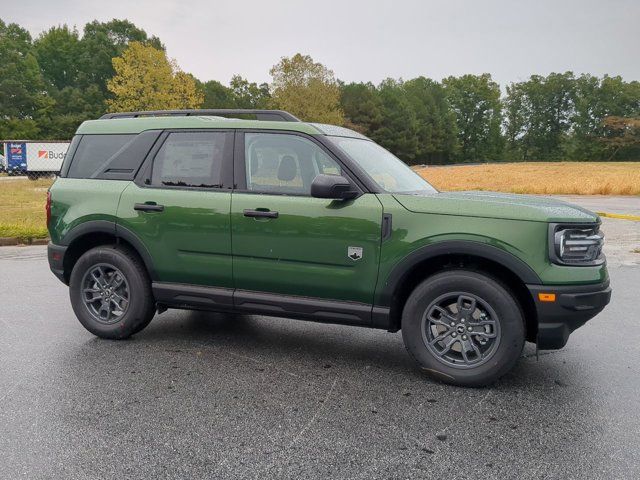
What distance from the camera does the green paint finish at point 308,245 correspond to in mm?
4062

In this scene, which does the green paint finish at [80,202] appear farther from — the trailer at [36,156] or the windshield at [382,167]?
the trailer at [36,156]

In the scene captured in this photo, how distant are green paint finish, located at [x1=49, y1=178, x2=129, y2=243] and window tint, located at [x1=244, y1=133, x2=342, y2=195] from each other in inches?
47.8

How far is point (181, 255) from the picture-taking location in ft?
15.2

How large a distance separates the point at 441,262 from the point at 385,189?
26.8 inches

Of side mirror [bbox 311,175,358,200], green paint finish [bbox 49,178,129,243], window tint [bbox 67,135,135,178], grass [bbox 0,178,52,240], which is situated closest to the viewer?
side mirror [bbox 311,175,358,200]

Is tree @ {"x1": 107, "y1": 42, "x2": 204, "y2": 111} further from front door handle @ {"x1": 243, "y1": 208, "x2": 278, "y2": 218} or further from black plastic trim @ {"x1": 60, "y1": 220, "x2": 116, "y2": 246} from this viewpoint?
front door handle @ {"x1": 243, "y1": 208, "x2": 278, "y2": 218}

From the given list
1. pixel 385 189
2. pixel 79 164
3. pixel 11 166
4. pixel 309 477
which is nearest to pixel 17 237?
pixel 79 164

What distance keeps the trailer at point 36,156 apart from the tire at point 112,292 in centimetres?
3363

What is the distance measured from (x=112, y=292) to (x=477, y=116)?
105 m

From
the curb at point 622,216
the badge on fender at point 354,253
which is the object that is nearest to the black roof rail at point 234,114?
the badge on fender at point 354,253

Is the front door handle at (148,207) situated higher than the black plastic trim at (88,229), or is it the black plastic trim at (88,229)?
the front door handle at (148,207)

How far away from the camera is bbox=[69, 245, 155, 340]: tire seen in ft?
15.9

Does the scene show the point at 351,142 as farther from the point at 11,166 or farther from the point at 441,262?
the point at 11,166

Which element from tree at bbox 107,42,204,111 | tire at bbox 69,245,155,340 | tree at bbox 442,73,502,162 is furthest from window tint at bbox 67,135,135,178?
tree at bbox 442,73,502,162
